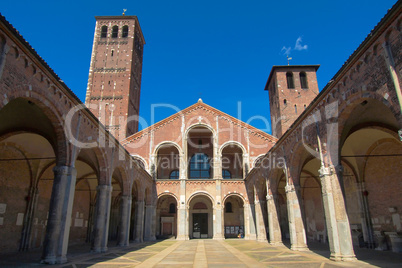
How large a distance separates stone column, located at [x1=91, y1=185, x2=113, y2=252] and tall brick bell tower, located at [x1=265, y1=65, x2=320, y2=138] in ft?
81.6

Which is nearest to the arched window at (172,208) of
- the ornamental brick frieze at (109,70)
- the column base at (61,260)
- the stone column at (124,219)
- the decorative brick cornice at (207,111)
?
the decorative brick cornice at (207,111)

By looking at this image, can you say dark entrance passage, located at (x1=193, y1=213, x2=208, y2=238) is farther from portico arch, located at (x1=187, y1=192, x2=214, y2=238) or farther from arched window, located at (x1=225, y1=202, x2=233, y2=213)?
arched window, located at (x1=225, y1=202, x2=233, y2=213)

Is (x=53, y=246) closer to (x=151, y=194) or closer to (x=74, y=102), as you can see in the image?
(x=74, y=102)

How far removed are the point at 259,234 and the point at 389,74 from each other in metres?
17.2

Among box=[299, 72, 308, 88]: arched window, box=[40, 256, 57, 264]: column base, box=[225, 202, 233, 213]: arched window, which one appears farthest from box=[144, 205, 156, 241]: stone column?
box=[299, 72, 308, 88]: arched window

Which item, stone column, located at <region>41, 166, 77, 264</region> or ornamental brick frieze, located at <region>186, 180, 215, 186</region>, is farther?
ornamental brick frieze, located at <region>186, 180, 215, 186</region>

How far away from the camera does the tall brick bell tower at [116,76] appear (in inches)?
1375

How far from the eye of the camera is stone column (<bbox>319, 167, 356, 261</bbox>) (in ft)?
32.6

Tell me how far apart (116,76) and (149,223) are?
67.5 ft

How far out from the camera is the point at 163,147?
29.0 meters

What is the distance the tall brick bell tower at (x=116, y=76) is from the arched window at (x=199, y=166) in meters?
9.20

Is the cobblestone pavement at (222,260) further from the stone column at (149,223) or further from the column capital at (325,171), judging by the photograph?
the stone column at (149,223)

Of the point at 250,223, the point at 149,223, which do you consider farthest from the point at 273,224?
the point at 149,223

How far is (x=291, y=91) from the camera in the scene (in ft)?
116
